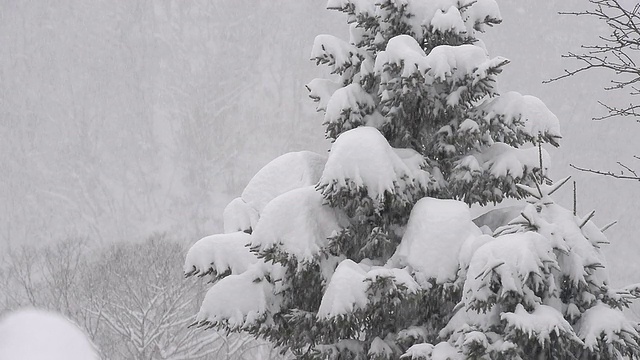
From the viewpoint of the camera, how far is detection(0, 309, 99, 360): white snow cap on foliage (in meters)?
1.01

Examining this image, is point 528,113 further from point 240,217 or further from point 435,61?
point 240,217

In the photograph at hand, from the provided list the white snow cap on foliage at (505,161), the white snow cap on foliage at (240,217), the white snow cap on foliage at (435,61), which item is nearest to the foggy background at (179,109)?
the white snow cap on foliage at (240,217)

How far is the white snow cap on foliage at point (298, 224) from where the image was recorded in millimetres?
5285

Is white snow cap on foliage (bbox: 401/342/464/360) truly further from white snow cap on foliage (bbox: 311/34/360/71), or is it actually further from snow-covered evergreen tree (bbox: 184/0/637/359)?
white snow cap on foliage (bbox: 311/34/360/71)

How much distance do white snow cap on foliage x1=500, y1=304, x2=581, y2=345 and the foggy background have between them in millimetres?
84667

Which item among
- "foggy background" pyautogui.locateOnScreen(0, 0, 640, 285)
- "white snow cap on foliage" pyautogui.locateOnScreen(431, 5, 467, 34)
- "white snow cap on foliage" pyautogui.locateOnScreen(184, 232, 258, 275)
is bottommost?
"foggy background" pyautogui.locateOnScreen(0, 0, 640, 285)

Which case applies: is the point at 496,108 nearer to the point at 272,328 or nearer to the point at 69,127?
the point at 272,328

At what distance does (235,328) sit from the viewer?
18.8 ft

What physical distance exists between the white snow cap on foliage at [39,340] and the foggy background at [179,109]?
88347 mm

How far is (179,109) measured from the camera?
101 metres

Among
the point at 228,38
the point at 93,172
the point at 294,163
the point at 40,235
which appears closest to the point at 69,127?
the point at 93,172

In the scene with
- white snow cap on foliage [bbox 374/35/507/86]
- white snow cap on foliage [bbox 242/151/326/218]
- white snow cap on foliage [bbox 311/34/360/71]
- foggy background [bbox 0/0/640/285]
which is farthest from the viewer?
foggy background [bbox 0/0/640/285]

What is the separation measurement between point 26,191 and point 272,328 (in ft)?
294

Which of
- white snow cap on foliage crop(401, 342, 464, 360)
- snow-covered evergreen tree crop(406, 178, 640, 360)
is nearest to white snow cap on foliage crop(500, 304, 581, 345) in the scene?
snow-covered evergreen tree crop(406, 178, 640, 360)
